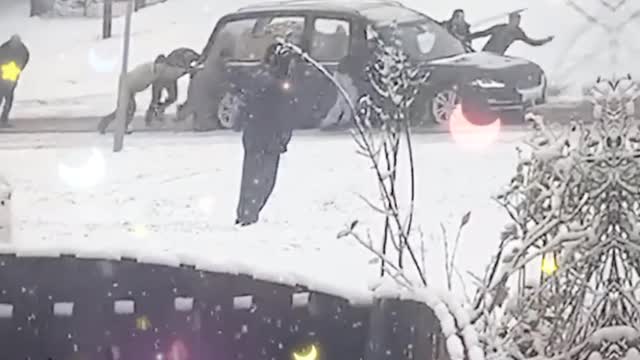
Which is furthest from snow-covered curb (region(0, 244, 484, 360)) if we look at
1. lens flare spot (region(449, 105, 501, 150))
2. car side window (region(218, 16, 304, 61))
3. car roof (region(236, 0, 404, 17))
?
car roof (region(236, 0, 404, 17))

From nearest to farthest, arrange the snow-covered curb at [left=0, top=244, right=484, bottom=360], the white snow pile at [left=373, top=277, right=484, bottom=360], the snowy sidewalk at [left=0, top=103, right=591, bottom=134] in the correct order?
the white snow pile at [left=373, top=277, right=484, bottom=360]
the snow-covered curb at [left=0, top=244, right=484, bottom=360]
the snowy sidewalk at [left=0, top=103, right=591, bottom=134]

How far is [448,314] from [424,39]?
846mm

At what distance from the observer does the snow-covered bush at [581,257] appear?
6.00 feet

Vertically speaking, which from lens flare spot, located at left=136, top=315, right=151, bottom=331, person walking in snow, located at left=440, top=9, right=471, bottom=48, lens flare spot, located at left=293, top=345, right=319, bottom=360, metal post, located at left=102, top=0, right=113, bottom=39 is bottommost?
lens flare spot, located at left=136, top=315, right=151, bottom=331

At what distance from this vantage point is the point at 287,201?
2.68 metres

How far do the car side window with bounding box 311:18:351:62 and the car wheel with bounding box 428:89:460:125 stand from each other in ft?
0.80

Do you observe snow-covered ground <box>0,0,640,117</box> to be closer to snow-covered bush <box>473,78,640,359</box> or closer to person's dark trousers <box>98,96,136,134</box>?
person's dark trousers <box>98,96,136,134</box>

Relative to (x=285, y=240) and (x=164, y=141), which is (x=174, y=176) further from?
(x=285, y=240)

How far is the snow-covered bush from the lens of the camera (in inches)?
72.0

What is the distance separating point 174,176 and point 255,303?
45 cm

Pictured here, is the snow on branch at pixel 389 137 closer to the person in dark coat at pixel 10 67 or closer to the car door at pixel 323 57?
the car door at pixel 323 57

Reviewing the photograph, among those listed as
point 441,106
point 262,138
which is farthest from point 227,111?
point 441,106

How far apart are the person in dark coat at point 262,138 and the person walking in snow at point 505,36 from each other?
492 mm

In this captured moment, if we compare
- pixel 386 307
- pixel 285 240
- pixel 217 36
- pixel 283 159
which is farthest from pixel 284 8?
pixel 386 307
